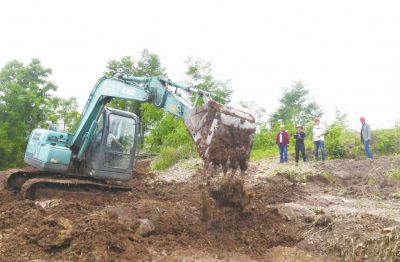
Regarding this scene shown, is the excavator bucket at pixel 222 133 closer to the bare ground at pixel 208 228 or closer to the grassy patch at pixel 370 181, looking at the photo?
the bare ground at pixel 208 228

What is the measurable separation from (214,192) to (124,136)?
10.6ft

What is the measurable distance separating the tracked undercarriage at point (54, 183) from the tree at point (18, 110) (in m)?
13.6

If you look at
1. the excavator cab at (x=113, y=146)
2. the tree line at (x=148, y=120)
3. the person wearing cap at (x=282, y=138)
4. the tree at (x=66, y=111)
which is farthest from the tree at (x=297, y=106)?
the excavator cab at (x=113, y=146)

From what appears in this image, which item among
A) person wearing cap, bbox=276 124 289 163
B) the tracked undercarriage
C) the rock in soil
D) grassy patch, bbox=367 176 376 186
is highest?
person wearing cap, bbox=276 124 289 163

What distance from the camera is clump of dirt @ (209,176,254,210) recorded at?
6883 mm

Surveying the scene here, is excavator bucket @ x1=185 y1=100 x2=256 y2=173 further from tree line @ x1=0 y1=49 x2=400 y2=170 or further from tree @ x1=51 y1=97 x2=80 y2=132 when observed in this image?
tree @ x1=51 y1=97 x2=80 y2=132

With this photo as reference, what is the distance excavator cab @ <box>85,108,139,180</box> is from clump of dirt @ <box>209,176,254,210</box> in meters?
3.16

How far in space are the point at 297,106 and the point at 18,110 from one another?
2647 cm

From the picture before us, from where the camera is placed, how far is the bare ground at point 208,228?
5.23m

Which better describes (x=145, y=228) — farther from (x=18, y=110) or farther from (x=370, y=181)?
(x=18, y=110)

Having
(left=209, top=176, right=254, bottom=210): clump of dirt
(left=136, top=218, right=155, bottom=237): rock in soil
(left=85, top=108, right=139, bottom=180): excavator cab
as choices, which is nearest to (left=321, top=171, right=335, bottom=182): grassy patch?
(left=209, top=176, right=254, bottom=210): clump of dirt

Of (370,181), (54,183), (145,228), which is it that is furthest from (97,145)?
(370,181)

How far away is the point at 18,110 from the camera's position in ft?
78.7

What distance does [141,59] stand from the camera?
34.2 m
